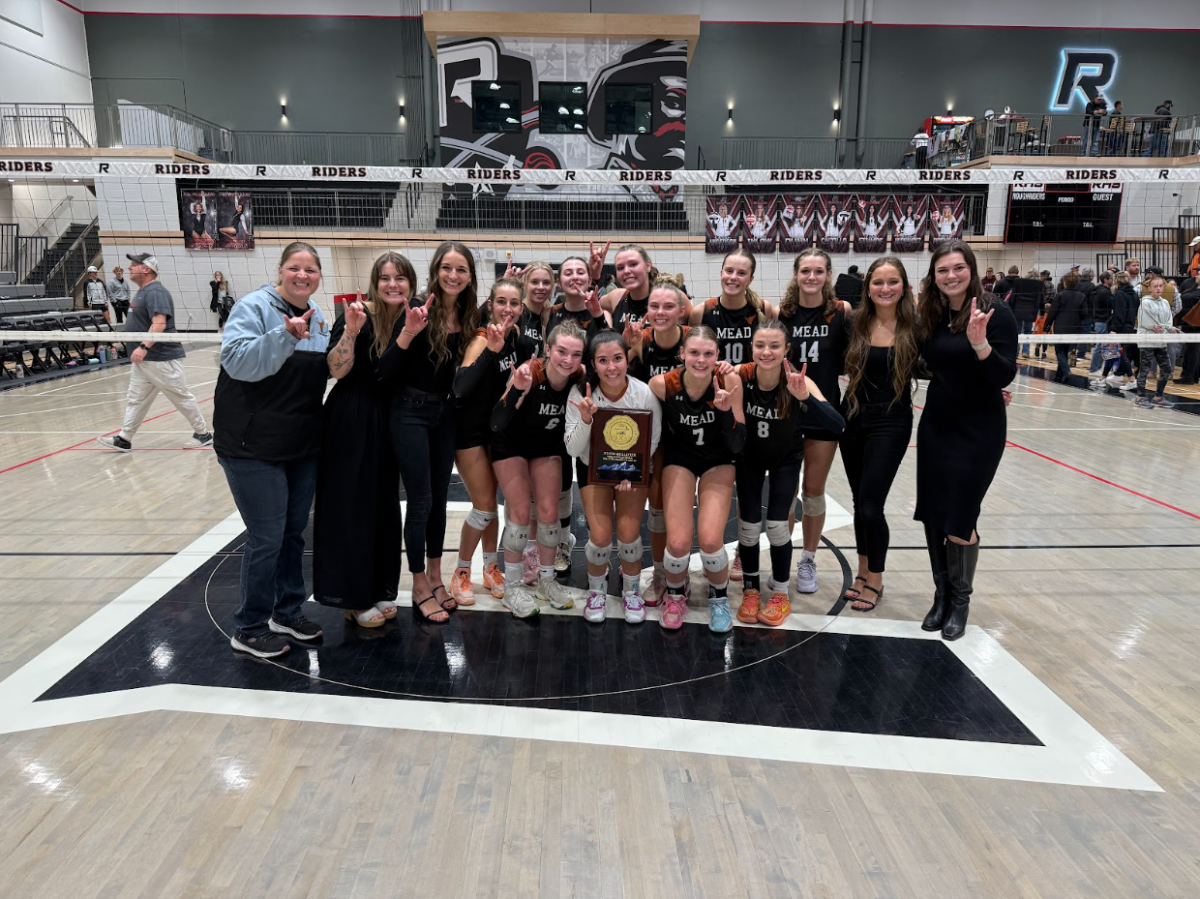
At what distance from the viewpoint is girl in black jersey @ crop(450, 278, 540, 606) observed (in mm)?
3301

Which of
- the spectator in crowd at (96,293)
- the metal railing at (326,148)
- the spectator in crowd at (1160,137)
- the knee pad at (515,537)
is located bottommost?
the knee pad at (515,537)

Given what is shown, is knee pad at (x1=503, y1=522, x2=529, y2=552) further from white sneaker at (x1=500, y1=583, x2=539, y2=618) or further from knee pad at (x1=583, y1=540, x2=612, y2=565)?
knee pad at (x1=583, y1=540, x2=612, y2=565)

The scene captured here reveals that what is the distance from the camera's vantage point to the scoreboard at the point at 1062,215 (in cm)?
1573

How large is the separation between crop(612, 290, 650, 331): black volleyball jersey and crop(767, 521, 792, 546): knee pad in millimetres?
1261

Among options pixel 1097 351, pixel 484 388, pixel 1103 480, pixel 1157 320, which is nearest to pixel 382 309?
pixel 484 388

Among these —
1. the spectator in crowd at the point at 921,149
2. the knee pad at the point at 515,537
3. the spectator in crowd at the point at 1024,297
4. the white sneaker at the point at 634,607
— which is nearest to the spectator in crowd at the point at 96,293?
the knee pad at the point at 515,537

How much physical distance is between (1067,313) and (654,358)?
1073 cm

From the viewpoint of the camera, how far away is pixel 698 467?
348cm

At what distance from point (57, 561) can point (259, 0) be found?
22848 mm

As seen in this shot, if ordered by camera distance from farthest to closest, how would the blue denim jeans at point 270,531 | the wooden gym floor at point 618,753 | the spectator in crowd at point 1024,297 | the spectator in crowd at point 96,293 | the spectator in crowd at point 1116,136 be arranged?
1. the spectator in crowd at point 1116,136
2. the spectator in crowd at point 96,293
3. the spectator in crowd at point 1024,297
4. the blue denim jeans at point 270,531
5. the wooden gym floor at point 618,753

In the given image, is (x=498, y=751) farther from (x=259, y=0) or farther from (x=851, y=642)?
(x=259, y=0)

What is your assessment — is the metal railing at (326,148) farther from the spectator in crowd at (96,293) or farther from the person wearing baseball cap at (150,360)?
the person wearing baseball cap at (150,360)

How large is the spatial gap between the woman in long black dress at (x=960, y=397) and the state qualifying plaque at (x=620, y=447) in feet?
4.16

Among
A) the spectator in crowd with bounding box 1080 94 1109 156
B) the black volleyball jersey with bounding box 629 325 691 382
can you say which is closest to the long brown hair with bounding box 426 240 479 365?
the black volleyball jersey with bounding box 629 325 691 382
